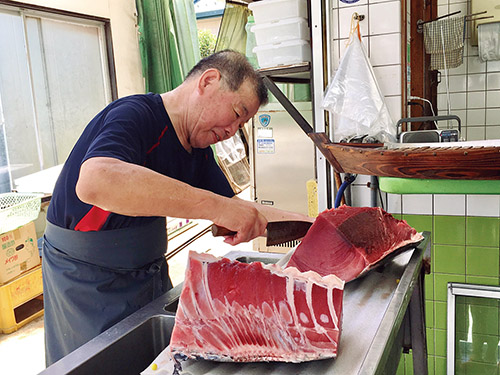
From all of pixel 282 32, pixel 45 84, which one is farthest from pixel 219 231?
pixel 45 84

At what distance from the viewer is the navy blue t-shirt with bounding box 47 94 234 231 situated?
5.04 feet

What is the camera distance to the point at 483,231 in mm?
2961

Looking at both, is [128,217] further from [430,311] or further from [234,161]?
[234,161]

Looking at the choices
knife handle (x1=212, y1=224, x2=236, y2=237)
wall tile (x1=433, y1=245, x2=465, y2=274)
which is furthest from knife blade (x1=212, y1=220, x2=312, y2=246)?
wall tile (x1=433, y1=245, x2=465, y2=274)

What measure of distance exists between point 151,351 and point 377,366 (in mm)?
782

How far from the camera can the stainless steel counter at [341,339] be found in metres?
1.14

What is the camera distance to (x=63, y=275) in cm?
174

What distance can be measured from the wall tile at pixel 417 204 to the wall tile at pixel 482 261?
36 cm

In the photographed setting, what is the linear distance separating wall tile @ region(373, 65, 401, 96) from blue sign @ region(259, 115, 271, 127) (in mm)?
2100

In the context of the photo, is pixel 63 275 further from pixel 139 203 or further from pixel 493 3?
pixel 493 3

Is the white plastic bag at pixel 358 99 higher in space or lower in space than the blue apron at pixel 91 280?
higher

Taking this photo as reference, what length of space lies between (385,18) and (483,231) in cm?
150

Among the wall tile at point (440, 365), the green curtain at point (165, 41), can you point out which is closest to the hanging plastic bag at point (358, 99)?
the wall tile at point (440, 365)

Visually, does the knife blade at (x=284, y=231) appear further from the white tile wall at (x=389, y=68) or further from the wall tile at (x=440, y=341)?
the wall tile at (x=440, y=341)
